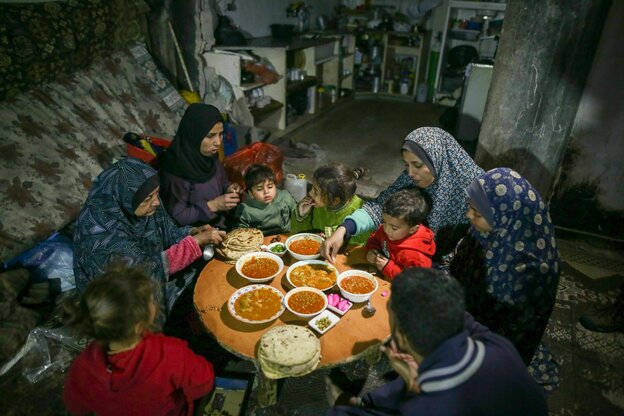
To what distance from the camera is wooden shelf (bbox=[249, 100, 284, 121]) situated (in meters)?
7.57

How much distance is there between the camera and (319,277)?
2662 millimetres

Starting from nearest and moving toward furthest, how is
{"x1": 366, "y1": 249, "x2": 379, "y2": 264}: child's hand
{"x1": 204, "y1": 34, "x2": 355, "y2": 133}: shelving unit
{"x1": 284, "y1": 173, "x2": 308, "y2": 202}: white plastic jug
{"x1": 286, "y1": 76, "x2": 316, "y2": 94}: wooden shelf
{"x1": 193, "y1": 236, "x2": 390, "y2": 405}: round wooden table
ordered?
{"x1": 193, "y1": 236, "x2": 390, "y2": 405}: round wooden table, {"x1": 366, "y1": 249, "x2": 379, "y2": 264}: child's hand, {"x1": 284, "y1": 173, "x2": 308, "y2": 202}: white plastic jug, {"x1": 204, "y1": 34, "x2": 355, "y2": 133}: shelving unit, {"x1": 286, "y1": 76, "x2": 316, "y2": 94}: wooden shelf

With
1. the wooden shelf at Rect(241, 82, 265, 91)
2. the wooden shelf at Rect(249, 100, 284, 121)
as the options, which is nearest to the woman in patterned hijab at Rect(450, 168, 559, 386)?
the wooden shelf at Rect(241, 82, 265, 91)

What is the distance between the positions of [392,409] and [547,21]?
4172 mm

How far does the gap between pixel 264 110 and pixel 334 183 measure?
496 centimetres

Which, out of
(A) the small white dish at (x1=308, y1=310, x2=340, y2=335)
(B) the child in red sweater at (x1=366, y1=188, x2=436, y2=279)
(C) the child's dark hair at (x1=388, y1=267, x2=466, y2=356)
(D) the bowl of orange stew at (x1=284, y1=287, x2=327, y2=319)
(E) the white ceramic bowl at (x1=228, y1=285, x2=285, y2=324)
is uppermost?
(C) the child's dark hair at (x1=388, y1=267, x2=466, y2=356)

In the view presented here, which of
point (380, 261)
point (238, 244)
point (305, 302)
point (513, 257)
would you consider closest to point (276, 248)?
point (238, 244)

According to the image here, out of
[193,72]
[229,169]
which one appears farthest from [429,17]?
[229,169]

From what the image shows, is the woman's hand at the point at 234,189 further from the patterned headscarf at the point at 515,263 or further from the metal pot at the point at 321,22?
the metal pot at the point at 321,22

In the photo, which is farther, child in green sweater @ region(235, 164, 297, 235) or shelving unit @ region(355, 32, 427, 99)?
shelving unit @ region(355, 32, 427, 99)

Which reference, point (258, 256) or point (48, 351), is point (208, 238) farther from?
point (48, 351)

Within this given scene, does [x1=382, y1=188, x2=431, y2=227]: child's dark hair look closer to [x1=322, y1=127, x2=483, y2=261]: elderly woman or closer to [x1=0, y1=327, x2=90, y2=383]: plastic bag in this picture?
[x1=322, y1=127, x2=483, y2=261]: elderly woman

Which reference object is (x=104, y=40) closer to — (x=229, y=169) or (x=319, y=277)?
(x=229, y=169)

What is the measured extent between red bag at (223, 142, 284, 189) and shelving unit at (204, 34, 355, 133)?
254cm
